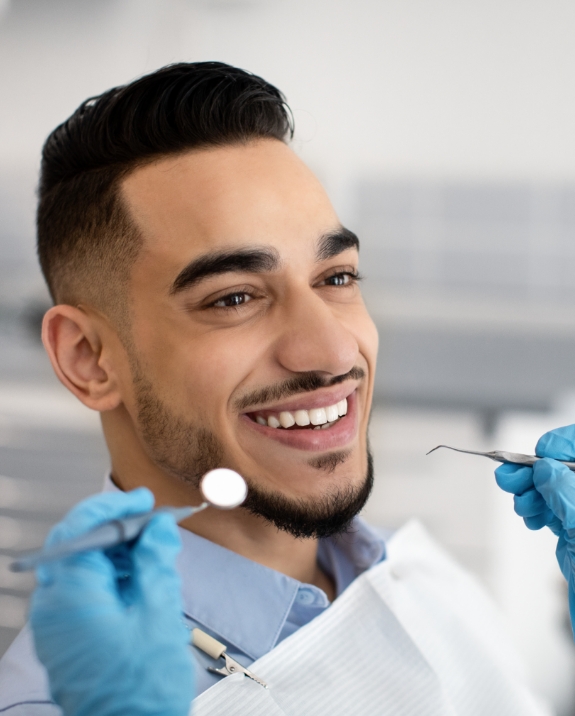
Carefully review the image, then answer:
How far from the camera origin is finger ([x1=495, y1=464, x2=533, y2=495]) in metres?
1.24

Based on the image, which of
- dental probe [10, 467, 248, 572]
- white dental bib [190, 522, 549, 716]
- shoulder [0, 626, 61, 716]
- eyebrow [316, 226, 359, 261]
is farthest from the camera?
eyebrow [316, 226, 359, 261]

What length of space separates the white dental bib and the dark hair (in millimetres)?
687

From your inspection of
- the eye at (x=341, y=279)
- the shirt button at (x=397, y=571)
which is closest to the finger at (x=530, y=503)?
the shirt button at (x=397, y=571)

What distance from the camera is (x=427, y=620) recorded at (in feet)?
4.77

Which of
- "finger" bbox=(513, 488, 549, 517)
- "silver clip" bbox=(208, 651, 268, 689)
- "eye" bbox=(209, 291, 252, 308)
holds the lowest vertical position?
"silver clip" bbox=(208, 651, 268, 689)

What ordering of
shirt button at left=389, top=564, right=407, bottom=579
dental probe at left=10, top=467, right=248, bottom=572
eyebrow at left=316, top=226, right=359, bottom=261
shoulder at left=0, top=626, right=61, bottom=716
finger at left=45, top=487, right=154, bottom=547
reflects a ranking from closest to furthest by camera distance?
1. dental probe at left=10, top=467, right=248, bottom=572
2. finger at left=45, top=487, right=154, bottom=547
3. shoulder at left=0, top=626, right=61, bottom=716
4. eyebrow at left=316, top=226, right=359, bottom=261
5. shirt button at left=389, top=564, right=407, bottom=579

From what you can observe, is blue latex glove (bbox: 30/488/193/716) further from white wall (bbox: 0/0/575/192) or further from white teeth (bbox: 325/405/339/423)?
white wall (bbox: 0/0/575/192)

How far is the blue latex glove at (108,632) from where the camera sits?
0.73 meters

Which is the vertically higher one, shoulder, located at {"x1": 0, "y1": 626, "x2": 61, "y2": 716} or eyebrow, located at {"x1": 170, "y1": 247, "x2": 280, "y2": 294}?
eyebrow, located at {"x1": 170, "y1": 247, "x2": 280, "y2": 294}

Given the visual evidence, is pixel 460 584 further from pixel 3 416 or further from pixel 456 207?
pixel 3 416

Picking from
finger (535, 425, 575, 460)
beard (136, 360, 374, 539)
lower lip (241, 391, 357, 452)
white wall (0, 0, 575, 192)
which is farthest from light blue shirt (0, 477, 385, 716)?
white wall (0, 0, 575, 192)

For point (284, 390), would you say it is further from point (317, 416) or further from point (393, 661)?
point (393, 661)

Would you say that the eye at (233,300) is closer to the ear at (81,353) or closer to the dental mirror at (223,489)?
the ear at (81,353)

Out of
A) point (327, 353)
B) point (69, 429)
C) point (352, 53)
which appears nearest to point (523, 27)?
point (352, 53)
